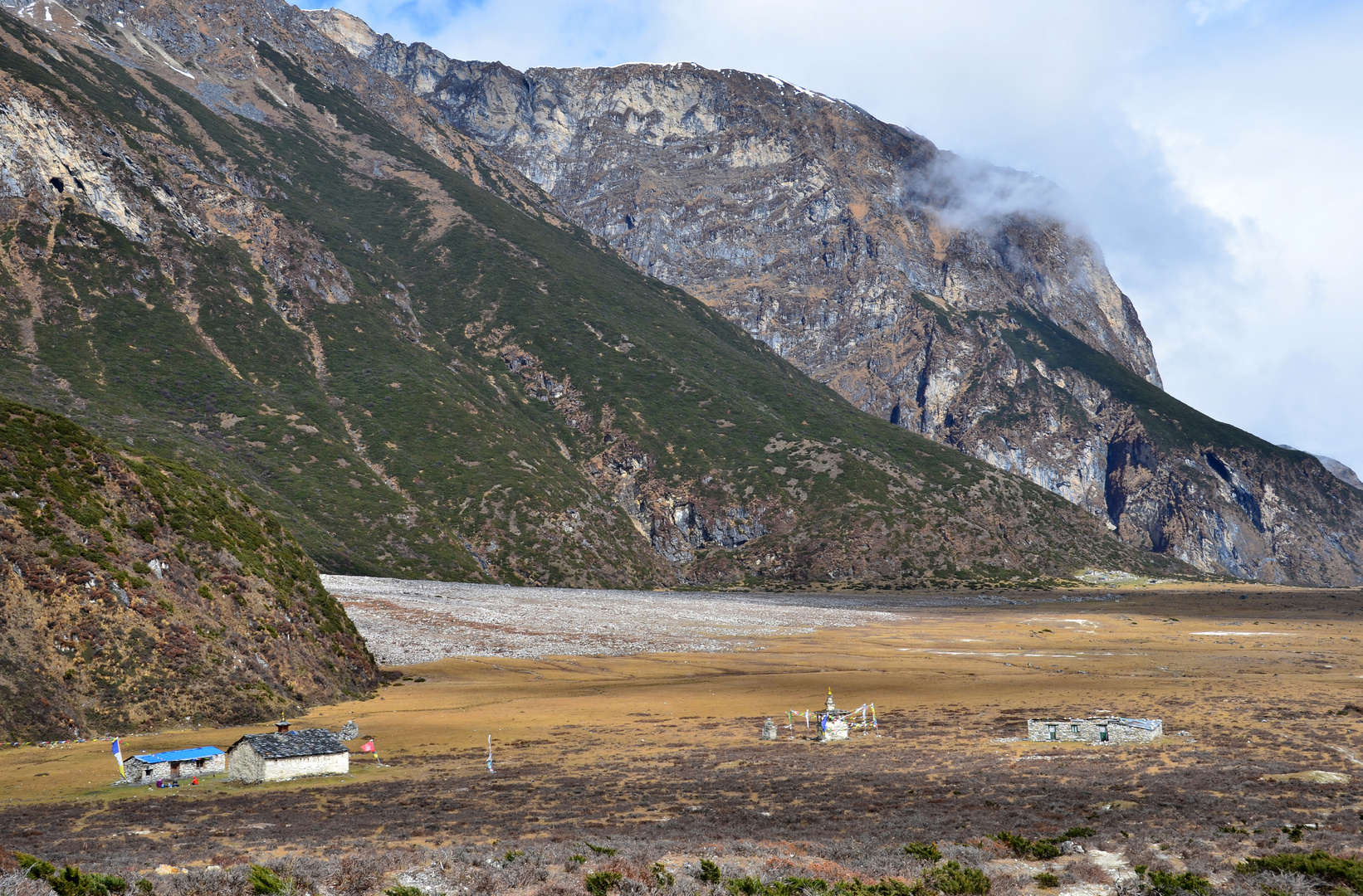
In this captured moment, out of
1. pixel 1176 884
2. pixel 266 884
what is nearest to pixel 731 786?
pixel 1176 884

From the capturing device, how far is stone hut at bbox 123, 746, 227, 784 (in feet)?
95.5

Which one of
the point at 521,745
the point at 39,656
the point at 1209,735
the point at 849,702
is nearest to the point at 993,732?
the point at 1209,735

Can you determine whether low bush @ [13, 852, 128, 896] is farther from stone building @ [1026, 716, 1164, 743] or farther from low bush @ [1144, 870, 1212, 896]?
stone building @ [1026, 716, 1164, 743]

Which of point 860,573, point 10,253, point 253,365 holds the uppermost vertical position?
point 10,253

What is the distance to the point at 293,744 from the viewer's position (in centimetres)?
3166

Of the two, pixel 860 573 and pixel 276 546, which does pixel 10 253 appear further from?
pixel 860 573

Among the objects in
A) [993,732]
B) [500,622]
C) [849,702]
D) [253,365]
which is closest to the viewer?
[993,732]

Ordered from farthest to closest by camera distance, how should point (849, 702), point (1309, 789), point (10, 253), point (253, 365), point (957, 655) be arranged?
point (253, 365) < point (10, 253) < point (957, 655) < point (849, 702) < point (1309, 789)

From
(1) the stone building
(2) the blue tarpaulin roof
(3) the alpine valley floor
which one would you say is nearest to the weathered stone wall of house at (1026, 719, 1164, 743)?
(1) the stone building

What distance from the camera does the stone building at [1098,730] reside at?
36594mm

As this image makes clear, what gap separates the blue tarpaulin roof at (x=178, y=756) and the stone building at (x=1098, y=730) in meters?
34.0

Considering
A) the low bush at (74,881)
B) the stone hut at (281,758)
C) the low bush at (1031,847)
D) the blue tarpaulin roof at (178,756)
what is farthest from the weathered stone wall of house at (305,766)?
the low bush at (1031,847)

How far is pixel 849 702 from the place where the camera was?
5012cm

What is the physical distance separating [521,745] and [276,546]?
90.6ft
